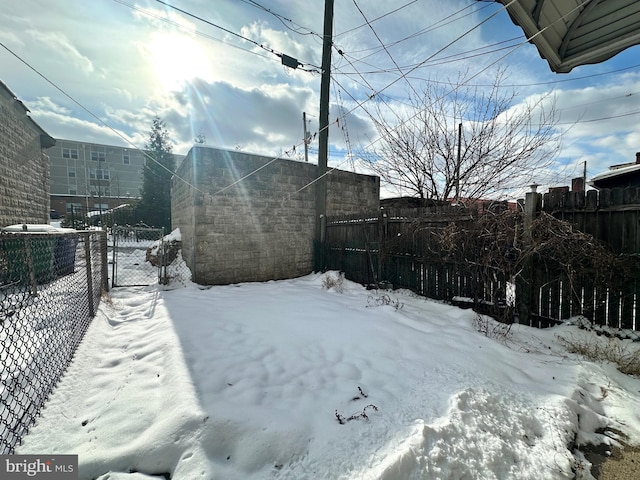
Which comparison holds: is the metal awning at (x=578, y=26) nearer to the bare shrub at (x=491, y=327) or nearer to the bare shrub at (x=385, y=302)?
the bare shrub at (x=491, y=327)

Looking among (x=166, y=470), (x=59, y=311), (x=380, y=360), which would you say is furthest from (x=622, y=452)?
(x=59, y=311)

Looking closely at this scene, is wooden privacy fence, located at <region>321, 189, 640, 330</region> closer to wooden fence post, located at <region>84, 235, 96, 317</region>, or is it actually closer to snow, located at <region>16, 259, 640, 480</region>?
snow, located at <region>16, 259, 640, 480</region>

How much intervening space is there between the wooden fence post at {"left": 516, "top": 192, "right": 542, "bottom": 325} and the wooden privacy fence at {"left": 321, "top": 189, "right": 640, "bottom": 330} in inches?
0.4

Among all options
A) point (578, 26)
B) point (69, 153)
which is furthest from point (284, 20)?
point (69, 153)

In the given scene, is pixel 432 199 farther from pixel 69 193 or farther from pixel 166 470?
pixel 69 193

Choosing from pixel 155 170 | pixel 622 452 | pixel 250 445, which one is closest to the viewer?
pixel 250 445

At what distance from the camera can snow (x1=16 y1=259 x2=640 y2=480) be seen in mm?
1589

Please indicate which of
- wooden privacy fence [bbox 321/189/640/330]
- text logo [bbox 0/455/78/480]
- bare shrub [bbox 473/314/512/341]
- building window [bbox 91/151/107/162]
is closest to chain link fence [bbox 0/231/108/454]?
text logo [bbox 0/455/78/480]

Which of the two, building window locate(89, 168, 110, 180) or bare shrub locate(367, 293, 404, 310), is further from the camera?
building window locate(89, 168, 110, 180)

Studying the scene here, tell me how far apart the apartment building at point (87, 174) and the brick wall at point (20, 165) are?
23810 mm

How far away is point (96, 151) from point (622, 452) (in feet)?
159

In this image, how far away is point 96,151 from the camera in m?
35.8

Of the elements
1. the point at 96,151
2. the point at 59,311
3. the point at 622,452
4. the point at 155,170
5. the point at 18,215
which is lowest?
the point at 622,452

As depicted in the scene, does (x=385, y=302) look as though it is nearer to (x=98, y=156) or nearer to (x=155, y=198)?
(x=155, y=198)
